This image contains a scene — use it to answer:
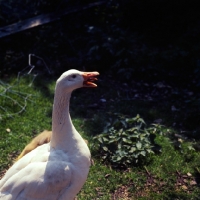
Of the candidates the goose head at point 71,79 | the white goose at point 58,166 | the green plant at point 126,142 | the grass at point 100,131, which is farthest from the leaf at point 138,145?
the goose head at point 71,79

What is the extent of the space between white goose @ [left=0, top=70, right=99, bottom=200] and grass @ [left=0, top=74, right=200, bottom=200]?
38.4 inches

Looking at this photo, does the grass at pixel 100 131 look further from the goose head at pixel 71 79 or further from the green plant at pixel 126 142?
the goose head at pixel 71 79

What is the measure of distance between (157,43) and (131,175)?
3456 mm

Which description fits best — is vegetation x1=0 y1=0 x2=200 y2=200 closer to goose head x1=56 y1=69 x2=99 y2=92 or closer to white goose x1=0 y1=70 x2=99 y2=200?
white goose x1=0 y1=70 x2=99 y2=200

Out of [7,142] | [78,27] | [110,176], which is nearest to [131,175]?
[110,176]

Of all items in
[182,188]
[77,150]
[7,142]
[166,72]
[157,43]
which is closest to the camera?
[77,150]

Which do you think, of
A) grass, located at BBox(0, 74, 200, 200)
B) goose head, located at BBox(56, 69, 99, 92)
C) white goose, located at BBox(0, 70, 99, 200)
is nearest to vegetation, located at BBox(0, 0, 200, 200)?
grass, located at BBox(0, 74, 200, 200)

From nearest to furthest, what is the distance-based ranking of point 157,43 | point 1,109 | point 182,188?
point 182,188
point 1,109
point 157,43

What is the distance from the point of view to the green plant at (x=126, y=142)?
15.0 ft

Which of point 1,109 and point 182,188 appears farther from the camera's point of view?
point 1,109

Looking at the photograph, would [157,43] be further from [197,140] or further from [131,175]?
[131,175]

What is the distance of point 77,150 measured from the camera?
10.7 ft

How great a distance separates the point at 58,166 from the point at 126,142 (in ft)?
5.28

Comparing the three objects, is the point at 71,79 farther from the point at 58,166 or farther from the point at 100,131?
the point at 100,131
